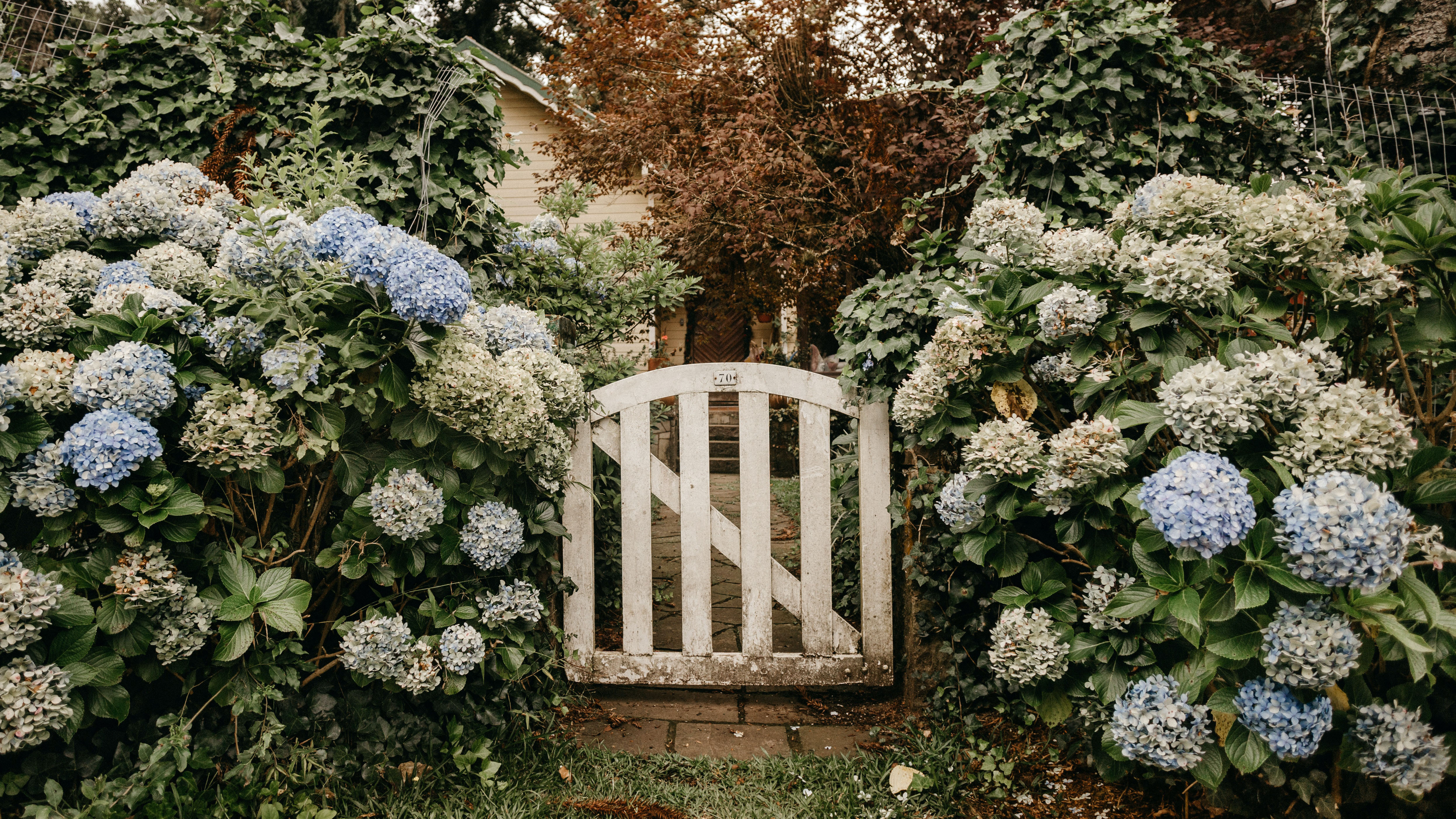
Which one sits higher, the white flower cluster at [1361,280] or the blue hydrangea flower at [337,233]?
→ the blue hydrangea flower at [337,233]

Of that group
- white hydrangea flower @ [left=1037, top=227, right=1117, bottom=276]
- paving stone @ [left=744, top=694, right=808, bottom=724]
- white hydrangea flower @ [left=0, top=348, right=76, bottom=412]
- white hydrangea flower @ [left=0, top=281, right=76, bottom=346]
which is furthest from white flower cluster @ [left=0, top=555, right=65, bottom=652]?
white hydrangea flower @ [left=1037, top=227, right=1117, bottom=276]

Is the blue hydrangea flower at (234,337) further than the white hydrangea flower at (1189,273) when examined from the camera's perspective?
Yes

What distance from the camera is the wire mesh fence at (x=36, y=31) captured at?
3455 mm

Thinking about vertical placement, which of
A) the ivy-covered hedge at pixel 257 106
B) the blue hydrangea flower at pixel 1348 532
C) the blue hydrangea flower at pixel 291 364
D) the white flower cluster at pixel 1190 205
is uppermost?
the ivy-covered hedge at pixel 257 106

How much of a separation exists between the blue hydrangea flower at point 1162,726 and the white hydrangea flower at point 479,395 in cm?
167

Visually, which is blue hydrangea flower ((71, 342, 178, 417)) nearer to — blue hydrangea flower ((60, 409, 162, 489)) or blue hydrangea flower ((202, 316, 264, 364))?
blue hydrangea flower ((60, 409, 162, 489))

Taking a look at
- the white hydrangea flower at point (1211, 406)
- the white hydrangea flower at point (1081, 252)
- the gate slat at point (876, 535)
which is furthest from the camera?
the gate slat at point (876, 535)

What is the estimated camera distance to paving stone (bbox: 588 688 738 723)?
9.27 feet

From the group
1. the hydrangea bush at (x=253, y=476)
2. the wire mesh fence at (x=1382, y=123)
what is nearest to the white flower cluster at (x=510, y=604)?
the hydrangea bush at (x=253, y=476)

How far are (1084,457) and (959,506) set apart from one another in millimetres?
573

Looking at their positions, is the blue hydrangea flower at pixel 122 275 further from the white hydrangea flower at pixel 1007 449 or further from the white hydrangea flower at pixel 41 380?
the white hydrangea flower at pixel 1007 449

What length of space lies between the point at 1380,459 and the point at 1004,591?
0.94 meters

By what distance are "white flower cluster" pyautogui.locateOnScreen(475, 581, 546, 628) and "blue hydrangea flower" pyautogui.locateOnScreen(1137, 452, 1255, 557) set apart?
1796mm

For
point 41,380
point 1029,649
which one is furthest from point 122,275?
point 1029,649
